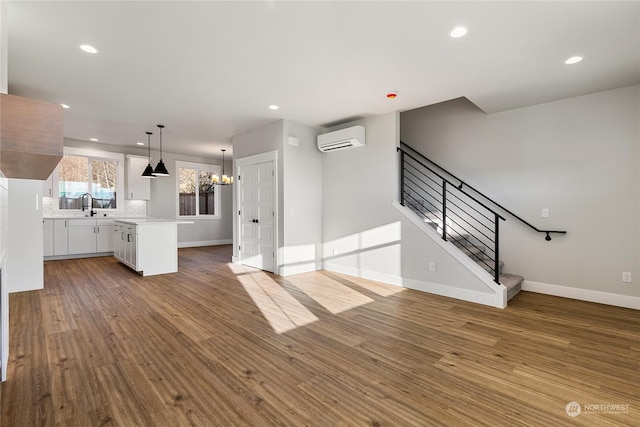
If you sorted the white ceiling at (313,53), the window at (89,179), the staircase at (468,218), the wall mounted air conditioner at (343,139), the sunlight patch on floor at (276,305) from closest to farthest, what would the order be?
the white ceiling at (313,53) → the sunlight patch on floor at (276,305) → the staircase at (468,218) → the wall mounted air conditioner at (343,139) → the window at (89,179)

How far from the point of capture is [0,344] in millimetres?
1866

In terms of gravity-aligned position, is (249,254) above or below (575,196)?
below

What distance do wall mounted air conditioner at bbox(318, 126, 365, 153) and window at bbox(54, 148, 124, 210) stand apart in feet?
18.5

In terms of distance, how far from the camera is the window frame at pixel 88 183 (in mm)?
6730

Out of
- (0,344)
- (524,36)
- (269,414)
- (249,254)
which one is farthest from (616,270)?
(0,344)

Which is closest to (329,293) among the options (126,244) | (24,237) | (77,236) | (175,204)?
(126,244)

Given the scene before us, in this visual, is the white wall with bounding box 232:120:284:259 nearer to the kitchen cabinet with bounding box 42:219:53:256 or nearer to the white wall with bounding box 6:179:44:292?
the white wall with bounding box 6:179:44:292

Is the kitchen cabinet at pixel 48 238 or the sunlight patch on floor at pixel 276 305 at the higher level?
the kitchen cabinet at pixel 48 238

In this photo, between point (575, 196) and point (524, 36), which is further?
point (575, 196)

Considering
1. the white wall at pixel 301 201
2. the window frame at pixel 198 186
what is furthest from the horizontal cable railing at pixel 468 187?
the window frame at pixel 198 186

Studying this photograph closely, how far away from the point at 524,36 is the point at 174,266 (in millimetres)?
5863

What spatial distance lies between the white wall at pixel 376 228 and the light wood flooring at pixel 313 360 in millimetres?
440

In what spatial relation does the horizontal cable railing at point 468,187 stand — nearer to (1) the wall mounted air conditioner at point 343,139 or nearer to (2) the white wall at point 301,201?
(1) the wall mounted air conditioner at point 343,139

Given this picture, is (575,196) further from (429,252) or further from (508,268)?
(429,252)
